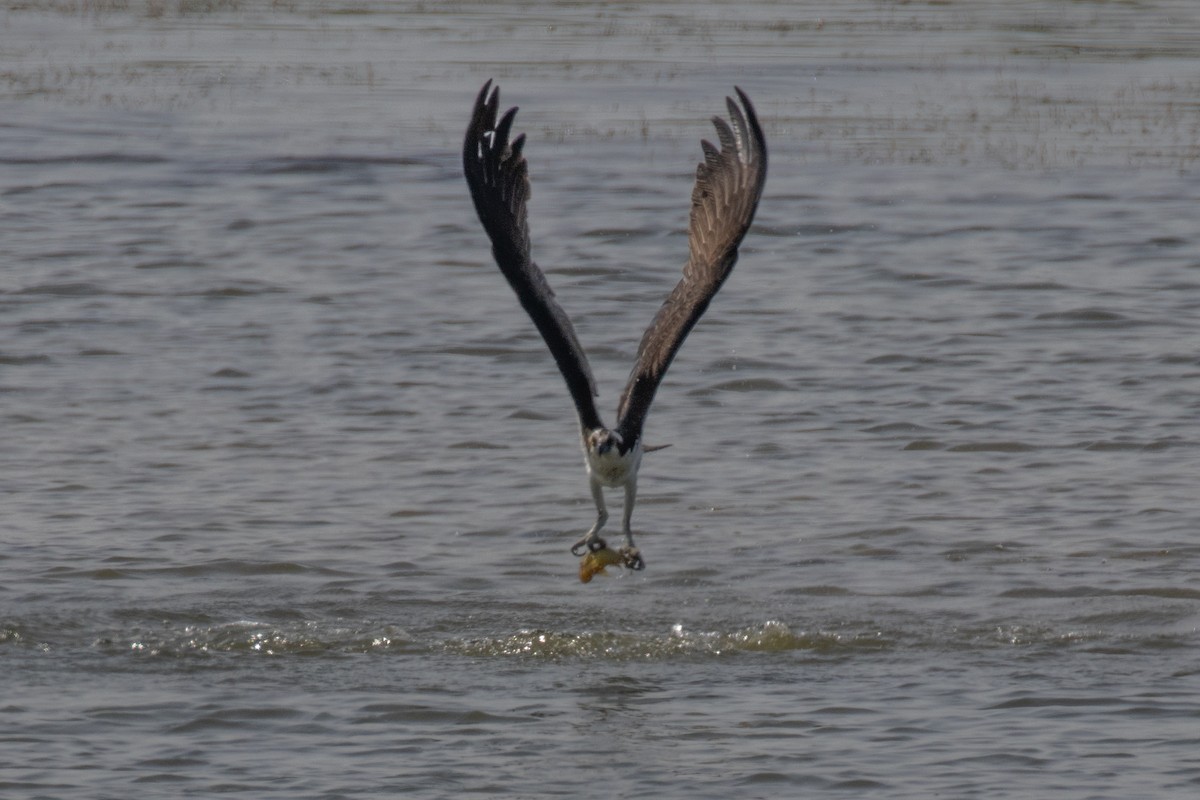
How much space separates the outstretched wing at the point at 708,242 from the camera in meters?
8.61

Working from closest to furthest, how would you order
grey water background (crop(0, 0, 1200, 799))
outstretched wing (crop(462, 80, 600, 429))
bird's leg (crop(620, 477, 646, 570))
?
outstretched wing (crop(462, 80, 600, 429)) → grey water background (crop(0, 0, 1200, 799)) → bird's leg (crop(620, 477, 646, 570))

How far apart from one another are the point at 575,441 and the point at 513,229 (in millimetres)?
4812

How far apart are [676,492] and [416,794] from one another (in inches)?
178

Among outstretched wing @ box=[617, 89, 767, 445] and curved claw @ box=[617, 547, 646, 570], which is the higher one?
outstretched wing @ box=[617, 89, 767, 445]

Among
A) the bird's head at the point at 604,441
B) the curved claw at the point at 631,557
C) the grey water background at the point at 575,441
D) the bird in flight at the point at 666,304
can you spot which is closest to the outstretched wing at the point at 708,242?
the bird in flight at the point at 666,304

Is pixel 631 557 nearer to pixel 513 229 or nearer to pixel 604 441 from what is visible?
pixel 604 441

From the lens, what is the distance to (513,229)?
8.48 metres

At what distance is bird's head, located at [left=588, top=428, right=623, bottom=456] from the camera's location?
323 inches

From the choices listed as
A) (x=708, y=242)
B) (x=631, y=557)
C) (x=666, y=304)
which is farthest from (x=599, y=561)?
(x=708, y=242)

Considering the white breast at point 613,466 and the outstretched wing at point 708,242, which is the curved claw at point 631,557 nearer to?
the white breast at point 613,466

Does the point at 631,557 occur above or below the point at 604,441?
below

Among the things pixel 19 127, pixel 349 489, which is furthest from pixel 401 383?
pixel 19 127

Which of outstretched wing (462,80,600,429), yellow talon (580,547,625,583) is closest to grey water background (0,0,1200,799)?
yellow talon (580,547,625,583)

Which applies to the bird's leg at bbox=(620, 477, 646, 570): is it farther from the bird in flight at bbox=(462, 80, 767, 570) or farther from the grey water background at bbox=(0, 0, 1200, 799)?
the grey water background at bbox=(0, 0, 1200, 799)
